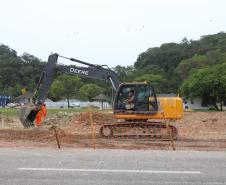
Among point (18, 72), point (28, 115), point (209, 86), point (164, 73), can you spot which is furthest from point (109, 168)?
point (18, 72)

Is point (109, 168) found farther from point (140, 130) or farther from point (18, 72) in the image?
point (18, 72)

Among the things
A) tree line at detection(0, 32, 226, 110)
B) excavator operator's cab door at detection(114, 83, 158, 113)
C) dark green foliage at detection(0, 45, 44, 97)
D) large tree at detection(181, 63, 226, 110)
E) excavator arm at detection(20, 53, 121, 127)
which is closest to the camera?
excavator operator's cab door at detection(114, 83, 158, 113)

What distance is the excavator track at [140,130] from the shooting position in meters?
21.7

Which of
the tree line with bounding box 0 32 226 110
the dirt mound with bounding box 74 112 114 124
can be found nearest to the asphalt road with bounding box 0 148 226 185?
the dirt mound with bounding box 74 112 114 124

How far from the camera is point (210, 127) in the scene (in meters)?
31.3

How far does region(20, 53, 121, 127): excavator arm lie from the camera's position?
80.7 feet

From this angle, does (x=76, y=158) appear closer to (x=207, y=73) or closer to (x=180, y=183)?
(x=180, y=183)

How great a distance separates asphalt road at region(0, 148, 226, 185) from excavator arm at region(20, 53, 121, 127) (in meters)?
9.54

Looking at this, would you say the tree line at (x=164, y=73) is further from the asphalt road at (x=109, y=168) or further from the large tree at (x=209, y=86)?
the asphalt road at (x=109, y=168)

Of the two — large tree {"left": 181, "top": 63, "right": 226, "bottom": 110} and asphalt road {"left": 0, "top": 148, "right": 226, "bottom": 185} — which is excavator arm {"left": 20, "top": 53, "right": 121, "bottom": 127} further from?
large tree {"left": 181, "top": 63, "right": 226, "bottom": 110}

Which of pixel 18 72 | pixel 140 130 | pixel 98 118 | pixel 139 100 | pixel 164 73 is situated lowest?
pixel 140 130

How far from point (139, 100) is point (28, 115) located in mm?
5811

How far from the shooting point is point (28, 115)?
24609 millimetres

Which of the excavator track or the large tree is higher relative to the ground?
the large tree
